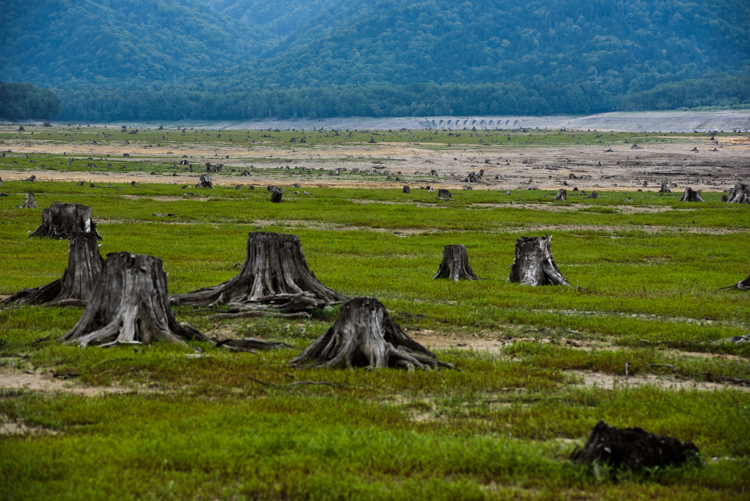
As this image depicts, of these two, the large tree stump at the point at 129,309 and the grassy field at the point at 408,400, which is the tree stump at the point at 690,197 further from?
the large tree stump at the point at 129,309

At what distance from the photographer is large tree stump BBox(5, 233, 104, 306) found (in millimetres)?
15406

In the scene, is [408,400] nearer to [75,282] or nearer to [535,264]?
[75,282]

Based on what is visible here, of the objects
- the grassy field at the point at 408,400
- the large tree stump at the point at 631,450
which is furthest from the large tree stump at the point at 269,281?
the large tree stump at the point at 631,450

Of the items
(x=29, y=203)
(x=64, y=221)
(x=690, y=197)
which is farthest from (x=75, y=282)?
(x=690, y=197)

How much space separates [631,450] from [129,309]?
818 cm

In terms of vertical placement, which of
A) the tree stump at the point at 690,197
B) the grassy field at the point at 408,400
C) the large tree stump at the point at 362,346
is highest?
the tree stump at the point at 690,197

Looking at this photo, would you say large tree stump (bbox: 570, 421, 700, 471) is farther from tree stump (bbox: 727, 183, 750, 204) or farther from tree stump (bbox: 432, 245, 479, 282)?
tree stump (bbox: 727, 183, 750, 204)

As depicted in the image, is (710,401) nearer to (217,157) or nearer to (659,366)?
(659,366)

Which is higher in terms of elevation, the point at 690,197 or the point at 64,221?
the point at 690,197

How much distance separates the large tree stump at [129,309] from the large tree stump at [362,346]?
7.80 ft

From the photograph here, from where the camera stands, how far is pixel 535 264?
21469 millimetres

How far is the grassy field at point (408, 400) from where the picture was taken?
712 centimetres

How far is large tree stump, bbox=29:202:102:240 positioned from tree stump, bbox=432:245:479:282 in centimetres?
1298

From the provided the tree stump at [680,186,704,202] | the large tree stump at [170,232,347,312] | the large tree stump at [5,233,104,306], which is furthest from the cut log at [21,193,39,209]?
the tree stump at [680,186,704,202]
